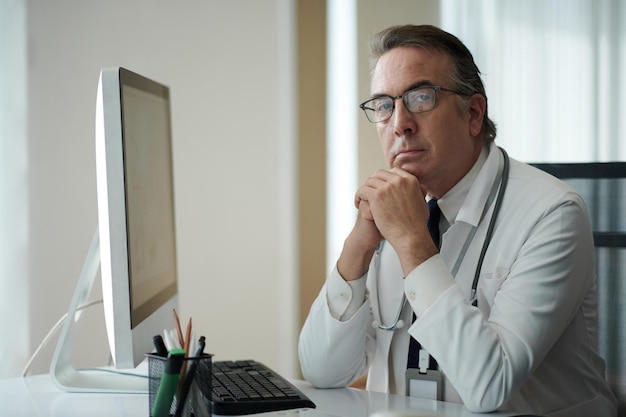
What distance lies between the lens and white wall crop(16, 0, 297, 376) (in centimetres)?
265

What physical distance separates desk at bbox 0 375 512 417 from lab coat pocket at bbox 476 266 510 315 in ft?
0.65

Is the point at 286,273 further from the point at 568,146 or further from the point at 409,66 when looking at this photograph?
the point at 409,66

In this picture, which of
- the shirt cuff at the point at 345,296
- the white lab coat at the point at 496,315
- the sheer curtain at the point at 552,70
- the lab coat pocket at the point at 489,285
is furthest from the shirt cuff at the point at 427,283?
the sheer curtain at the point at 552,70

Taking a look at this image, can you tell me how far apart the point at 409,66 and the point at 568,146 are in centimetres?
129

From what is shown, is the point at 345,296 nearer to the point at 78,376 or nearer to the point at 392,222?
the point at 392,222

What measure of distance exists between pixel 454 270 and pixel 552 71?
58.1 inches

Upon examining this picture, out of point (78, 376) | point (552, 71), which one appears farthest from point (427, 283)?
point (552, 71)

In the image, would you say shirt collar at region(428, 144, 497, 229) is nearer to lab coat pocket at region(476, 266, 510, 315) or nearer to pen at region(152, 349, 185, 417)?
lab coat pocket at region(476, 266, 510, 315)

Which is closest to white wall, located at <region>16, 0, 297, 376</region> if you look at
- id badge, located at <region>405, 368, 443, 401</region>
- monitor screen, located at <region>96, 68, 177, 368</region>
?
monitor screen, located at <region>96, 68, 177, 368</region>

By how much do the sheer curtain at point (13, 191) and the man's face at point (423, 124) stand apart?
1.52 m

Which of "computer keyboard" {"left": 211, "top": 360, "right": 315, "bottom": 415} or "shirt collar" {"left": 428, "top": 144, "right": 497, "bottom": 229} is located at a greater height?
"shirt collar" {"left": 428, "top": 144, "right": 497, "bottom": 229}

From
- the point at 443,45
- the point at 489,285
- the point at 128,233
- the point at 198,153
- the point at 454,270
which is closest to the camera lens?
the point at 128,233

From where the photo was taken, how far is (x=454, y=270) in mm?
1461

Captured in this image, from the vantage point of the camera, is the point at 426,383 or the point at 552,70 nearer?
the point at 426,383
